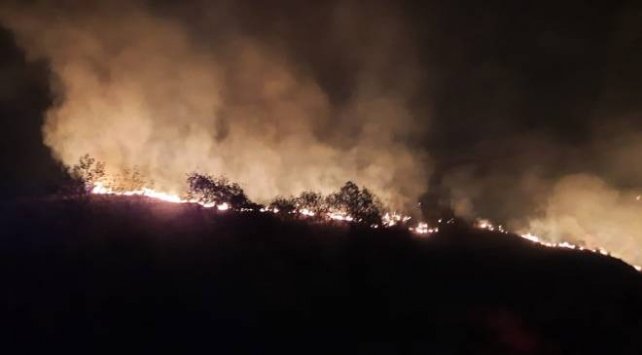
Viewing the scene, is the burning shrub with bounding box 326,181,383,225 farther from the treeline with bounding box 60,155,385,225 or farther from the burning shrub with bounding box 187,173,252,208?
the burning shrub with bounding box 187,173,252,208

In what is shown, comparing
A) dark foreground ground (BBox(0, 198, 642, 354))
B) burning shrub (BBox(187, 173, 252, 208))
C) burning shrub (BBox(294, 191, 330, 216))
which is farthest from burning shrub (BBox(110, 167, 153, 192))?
burning shrub (BBox(294, 191, 330, 216))

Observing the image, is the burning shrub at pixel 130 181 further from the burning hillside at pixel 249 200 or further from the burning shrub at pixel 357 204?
the burning shrub at pixel 357 204

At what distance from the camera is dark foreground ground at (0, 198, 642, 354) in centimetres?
1706

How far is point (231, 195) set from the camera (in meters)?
A: 28.3

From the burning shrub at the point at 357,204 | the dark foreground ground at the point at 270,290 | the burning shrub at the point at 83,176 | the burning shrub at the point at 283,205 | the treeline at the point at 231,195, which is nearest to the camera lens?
the dark foreground ground at the point at 270,290

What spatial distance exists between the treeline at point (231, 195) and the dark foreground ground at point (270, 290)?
2.06 meters

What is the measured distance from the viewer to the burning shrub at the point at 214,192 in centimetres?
2809

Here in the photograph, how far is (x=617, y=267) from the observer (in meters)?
29.8

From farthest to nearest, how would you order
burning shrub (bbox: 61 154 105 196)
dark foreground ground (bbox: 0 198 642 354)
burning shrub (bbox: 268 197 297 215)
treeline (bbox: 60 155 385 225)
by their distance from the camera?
1. burning shrub (bbox: 268 197 297 215)
2. treeline (bbox: 60 155 385 225)
3. burning shrub (bbox: 61 154 105 196)
4. dark foreground ground (bbox: 0 198 642 354)

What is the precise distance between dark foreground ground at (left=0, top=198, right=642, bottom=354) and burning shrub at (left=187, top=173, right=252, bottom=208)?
6.49ft

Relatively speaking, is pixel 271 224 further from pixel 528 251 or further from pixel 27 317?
pixel 528 251

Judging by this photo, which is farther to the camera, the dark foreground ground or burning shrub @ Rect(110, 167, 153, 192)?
burning shrub @ Rect(110, 167, 153, 192)

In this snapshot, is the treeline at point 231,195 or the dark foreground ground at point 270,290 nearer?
the dark foreground ground at point 270,290

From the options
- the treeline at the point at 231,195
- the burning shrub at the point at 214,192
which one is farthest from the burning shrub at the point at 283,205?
the burning shrub at the point at 214,192
